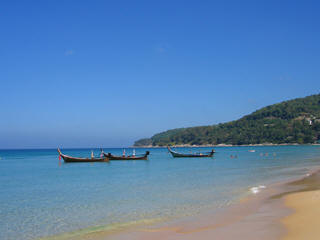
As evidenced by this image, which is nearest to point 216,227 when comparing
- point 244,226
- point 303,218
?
point 244,226

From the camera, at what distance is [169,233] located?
33.3 feet

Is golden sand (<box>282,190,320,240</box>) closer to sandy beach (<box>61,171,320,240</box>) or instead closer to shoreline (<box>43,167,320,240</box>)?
sandy beach (<box>61,171,320,240</box>)

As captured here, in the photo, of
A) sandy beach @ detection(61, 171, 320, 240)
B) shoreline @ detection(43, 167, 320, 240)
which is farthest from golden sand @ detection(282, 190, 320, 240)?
shoreline @ detection(43, 167, 320, 240)

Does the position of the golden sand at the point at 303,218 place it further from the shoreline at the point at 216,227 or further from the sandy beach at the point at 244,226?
the shoreline at the point at 216,227

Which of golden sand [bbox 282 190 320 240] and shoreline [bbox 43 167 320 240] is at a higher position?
golden sand [bbox 282 190 320 240]

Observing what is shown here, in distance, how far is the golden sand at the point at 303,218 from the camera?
877 cm

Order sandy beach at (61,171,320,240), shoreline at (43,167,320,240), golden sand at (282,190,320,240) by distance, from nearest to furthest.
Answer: golden sand at (282,190,320,240) → sandy beach at (61,171,320,240) → shoreline at (43,167,320,240)

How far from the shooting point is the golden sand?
8773 mm

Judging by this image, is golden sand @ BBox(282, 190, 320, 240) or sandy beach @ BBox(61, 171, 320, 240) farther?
sandy beach @ BBox(61, 171, 320, 240)

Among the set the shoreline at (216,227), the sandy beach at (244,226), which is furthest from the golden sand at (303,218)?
the shoreline at (216,227)

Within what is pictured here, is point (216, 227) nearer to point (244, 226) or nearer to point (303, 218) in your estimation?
point (244, 226)

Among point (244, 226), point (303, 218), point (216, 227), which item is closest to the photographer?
point (244, 226)

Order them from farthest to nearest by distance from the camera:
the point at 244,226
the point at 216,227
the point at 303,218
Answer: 1. the point at 303,218
2. the point at 216,227
3. the point at 244,226

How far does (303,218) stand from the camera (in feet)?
34.9
